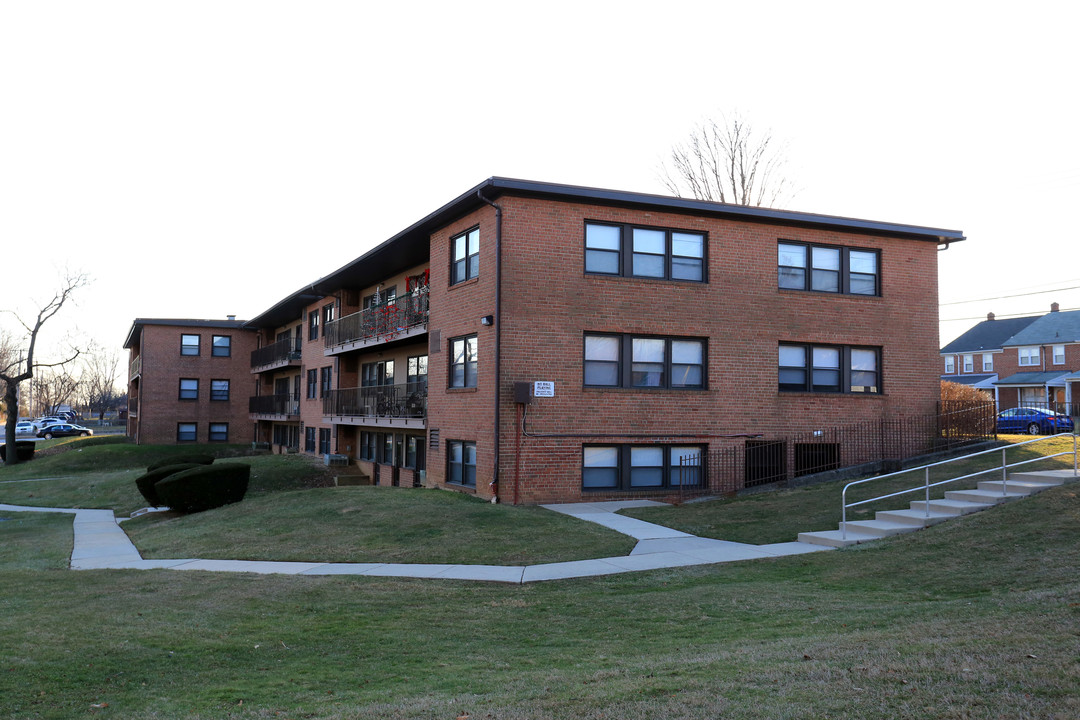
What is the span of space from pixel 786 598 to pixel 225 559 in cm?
931

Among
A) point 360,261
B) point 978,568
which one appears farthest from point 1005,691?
point 360,261

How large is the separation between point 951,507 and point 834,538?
7.19ft

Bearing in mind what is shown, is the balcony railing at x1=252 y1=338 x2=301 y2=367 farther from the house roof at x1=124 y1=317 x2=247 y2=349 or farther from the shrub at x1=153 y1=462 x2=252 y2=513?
the shrub at x1=153 y1=462 x2=252 y2=513

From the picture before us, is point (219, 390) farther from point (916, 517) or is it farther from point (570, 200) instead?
point (916, 517)

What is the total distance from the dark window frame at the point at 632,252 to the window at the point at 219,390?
126 feet

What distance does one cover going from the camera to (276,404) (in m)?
43.8

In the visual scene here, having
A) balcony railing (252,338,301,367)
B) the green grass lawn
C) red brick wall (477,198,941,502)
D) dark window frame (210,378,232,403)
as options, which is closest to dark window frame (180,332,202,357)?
dark window frame (210,378,232,403)

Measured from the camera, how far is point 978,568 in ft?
33.8

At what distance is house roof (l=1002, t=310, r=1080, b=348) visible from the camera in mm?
60594

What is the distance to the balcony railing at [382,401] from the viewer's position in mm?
24062

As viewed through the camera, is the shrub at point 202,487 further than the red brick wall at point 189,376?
No

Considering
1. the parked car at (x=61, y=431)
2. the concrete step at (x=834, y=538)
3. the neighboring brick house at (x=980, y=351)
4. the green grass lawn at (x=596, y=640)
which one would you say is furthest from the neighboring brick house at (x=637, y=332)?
the parked car at (x=61, y=431)

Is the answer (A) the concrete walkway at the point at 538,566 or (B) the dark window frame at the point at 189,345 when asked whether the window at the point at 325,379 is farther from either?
(B) the dark window frame at the point at 189,345

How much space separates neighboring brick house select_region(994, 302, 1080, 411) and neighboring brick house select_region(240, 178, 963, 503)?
41.0 meters
